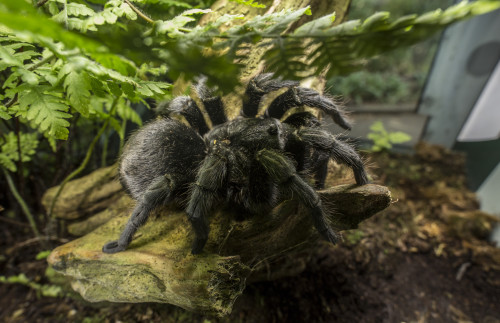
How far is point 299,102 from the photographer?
204 centimetres

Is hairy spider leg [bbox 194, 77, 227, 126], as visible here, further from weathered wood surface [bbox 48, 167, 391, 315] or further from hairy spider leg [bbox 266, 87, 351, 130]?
weathered wood surface [bbox 48, 167, 391, 315]

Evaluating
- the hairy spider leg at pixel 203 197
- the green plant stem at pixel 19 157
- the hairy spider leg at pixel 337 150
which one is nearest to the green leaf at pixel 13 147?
the green plant stem at pixel 19 157

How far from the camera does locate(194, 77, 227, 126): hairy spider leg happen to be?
2.22m

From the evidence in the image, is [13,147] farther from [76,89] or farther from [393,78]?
[393,78]

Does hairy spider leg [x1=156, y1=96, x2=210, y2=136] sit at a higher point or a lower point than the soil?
higher

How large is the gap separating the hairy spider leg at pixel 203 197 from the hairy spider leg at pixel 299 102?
0.63 metres

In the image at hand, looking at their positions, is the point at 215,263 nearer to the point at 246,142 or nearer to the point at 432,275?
the point at 246,142

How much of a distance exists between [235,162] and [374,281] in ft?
5.32

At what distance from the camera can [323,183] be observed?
204 centimetres

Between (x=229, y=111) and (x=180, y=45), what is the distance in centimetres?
131

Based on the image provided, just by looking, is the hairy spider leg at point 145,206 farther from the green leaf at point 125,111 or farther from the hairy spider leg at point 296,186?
the green leaf at point 125,111

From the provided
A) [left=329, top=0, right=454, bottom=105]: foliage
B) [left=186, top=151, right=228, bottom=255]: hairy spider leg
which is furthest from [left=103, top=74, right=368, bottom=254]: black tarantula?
[left=329, top=0, right=454, bottom=105]: foliage

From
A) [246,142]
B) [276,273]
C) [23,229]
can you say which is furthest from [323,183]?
[23,229]

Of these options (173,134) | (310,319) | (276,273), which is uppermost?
(173,134)
